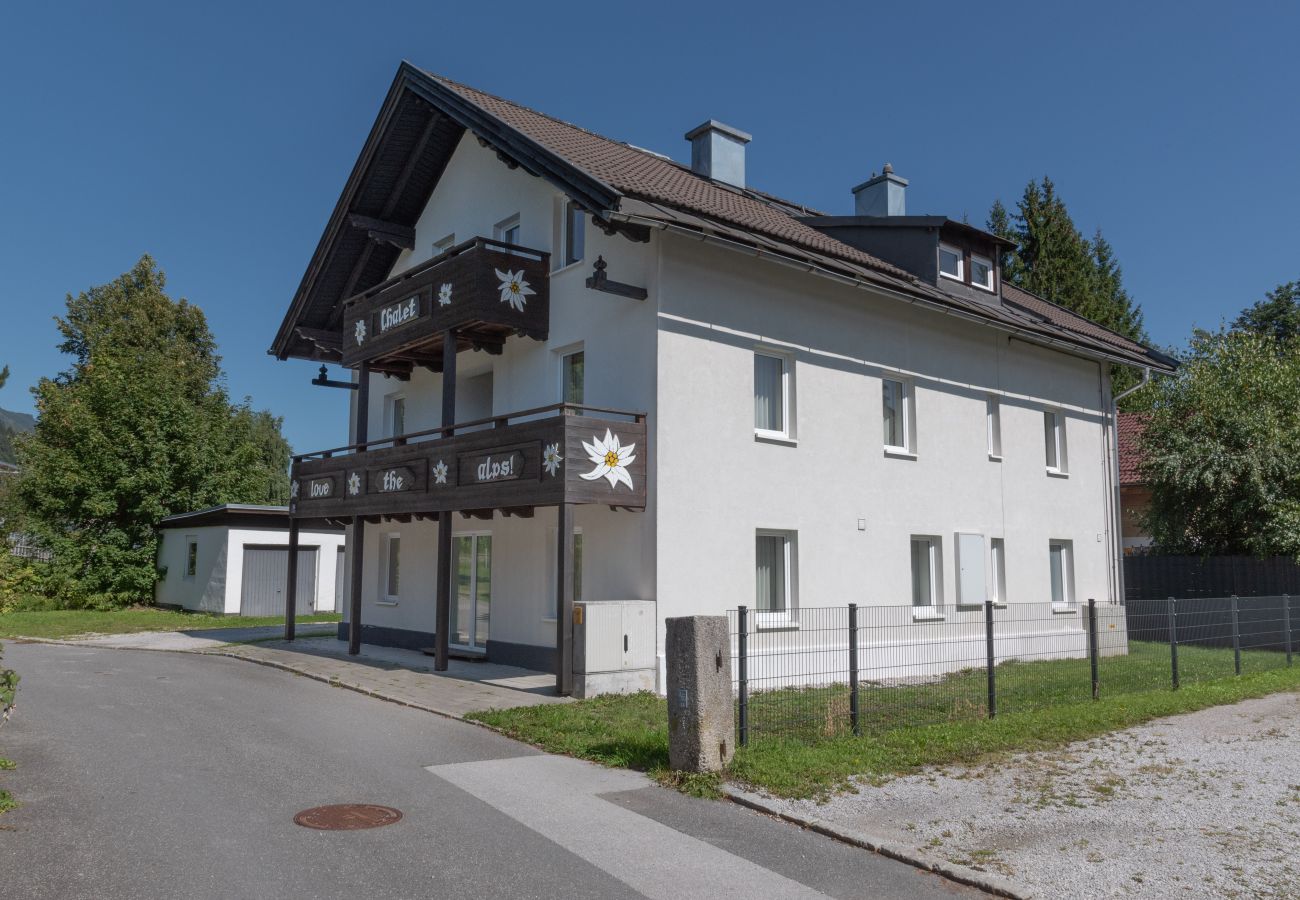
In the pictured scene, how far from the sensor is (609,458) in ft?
44.1

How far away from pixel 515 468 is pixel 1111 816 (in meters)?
8.73

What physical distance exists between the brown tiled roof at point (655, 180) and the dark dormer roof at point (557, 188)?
0.04 m

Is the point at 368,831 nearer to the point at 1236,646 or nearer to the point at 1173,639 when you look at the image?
the point at 1173,639

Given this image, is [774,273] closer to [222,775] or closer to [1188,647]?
[1188,647]

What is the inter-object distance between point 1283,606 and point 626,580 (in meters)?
10.6

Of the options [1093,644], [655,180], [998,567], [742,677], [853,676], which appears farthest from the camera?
[998,567]

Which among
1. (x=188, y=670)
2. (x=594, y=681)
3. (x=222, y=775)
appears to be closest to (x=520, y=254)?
(x=594, y=681)

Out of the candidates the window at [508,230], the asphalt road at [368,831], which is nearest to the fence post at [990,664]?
the asphalt road at [368,831]

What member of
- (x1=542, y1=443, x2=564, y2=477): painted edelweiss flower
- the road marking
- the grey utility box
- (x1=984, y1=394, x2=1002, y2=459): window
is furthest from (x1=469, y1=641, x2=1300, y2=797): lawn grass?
(x1=984, y1=394, x2=1002, y2=459): window

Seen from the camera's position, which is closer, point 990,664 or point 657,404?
point 990,664

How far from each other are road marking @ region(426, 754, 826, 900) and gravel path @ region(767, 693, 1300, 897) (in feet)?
3.61

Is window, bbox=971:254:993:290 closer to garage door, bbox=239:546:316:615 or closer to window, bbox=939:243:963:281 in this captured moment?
window, bbox=939:243:963:281

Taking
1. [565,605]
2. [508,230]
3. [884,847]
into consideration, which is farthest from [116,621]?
[884,847]

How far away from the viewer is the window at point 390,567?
20469mm
